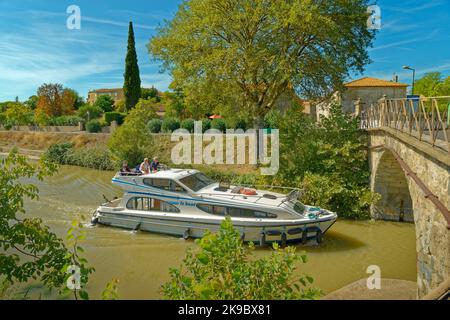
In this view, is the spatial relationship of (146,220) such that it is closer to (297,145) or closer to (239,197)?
(239,197)

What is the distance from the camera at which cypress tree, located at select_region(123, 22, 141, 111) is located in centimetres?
4834

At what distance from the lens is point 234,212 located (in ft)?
40.9

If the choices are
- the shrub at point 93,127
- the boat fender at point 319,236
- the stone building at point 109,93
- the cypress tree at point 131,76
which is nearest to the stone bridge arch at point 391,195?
the boat fender at point 319,236

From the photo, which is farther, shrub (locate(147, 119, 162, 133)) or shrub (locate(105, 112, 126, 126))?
shrub (locate(105, 112, 126, 126))

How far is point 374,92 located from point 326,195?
26.9 meters

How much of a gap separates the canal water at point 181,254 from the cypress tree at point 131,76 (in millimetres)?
33836

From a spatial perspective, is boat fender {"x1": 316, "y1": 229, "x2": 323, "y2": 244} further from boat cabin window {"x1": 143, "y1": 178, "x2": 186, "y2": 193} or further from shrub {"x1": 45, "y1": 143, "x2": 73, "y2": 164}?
shrub {"x1": 45, "y1": 143, "x2": 73, "y2": 164}

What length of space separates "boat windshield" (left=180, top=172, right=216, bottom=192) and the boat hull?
1281 millimetres

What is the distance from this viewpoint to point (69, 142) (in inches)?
1586

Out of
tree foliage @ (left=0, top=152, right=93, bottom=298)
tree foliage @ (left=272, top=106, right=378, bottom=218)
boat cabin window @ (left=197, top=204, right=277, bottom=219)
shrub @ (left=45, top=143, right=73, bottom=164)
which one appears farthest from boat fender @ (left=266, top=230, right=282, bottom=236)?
shrub @ (left=45, top=143, right=73, bottom=164)

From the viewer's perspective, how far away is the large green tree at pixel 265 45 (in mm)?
18734

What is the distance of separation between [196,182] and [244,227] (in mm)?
2898

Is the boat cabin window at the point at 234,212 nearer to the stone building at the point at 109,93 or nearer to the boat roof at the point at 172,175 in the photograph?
the boat roof at the point at 172,175
